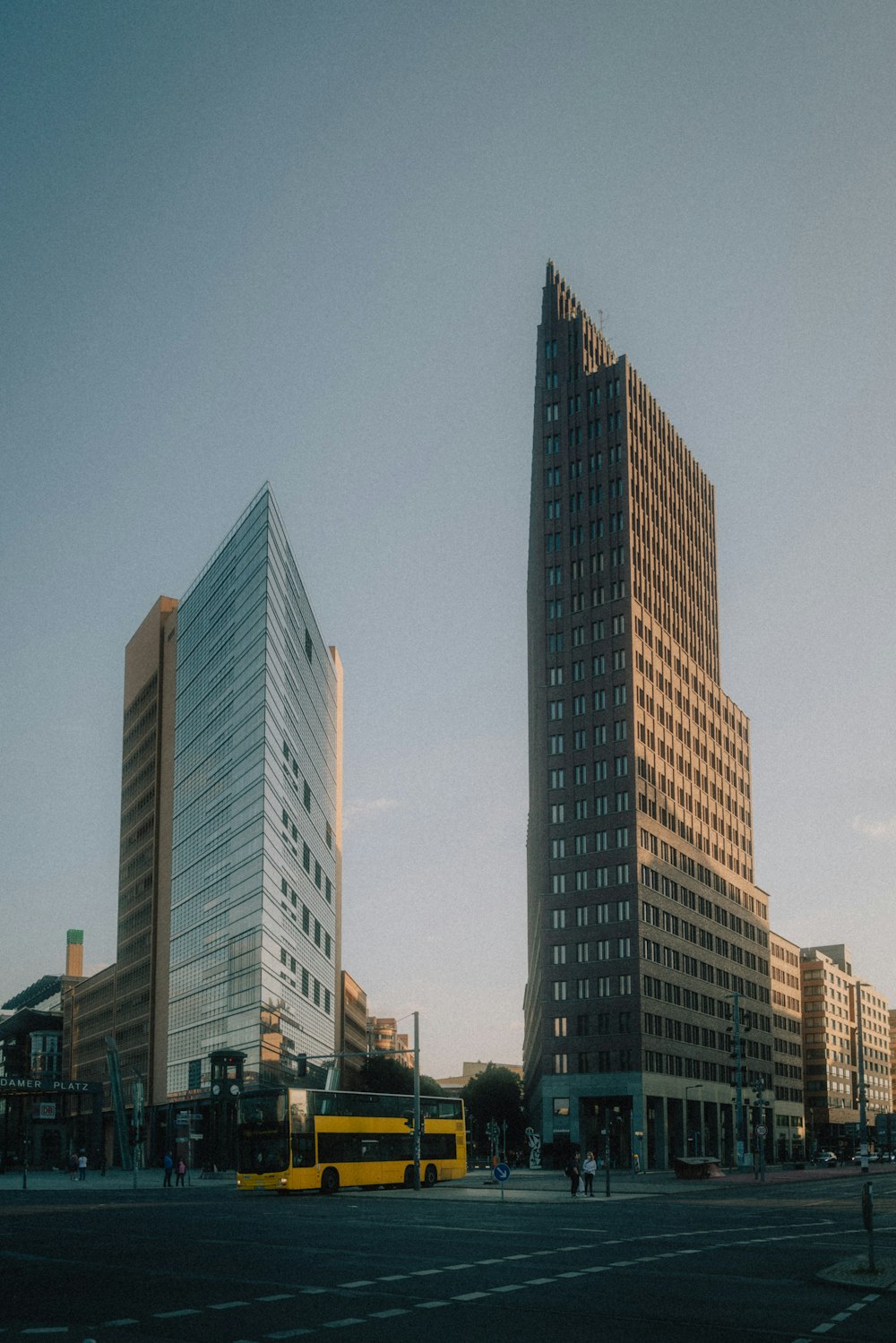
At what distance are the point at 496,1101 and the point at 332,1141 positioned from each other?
285ft

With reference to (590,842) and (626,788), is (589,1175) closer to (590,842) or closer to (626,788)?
(590,842)

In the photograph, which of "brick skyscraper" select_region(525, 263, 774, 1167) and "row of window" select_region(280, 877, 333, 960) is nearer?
"row of window" select_region(280, 877, 333, 960)

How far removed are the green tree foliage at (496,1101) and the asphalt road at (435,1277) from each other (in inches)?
3813

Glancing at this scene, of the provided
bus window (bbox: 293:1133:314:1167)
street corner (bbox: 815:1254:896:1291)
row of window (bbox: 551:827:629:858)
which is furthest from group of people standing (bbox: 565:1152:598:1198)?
row of window (bbox: 551:827:629:858)

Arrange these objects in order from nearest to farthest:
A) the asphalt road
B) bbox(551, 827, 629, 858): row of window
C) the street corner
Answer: the asphalt road < the street corner < bbox(551, 827, 629, 858): row of window

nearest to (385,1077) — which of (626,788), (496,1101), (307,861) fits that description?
(496,1101)

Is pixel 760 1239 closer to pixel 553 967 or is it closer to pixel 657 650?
pixel 553 967

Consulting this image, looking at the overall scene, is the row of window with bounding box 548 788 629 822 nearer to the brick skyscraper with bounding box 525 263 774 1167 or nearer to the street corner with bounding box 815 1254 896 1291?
the brick skyscraper with bounding box 525 263 774 1167

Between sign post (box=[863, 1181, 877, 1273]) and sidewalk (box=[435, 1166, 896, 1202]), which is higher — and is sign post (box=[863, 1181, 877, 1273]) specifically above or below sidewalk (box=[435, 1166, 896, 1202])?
above

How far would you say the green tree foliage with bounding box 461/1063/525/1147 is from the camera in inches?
5305

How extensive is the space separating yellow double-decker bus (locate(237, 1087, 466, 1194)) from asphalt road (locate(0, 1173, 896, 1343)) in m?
8.10

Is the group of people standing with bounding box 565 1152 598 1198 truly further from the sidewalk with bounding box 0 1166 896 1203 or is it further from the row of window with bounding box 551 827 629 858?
the row of window with bounding box 551 827 629 858

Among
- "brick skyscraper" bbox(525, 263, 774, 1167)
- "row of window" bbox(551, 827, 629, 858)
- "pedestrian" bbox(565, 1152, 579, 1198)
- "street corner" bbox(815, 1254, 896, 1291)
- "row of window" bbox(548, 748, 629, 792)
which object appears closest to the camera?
"street corner" bbox(815, 1254, 896, 1291)

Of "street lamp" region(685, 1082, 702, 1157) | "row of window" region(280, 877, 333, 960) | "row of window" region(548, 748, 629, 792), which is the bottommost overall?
"street lamp" region(685, 1082, 702, 1157)
